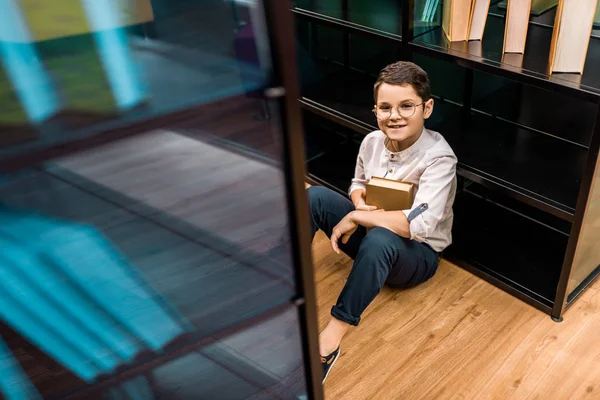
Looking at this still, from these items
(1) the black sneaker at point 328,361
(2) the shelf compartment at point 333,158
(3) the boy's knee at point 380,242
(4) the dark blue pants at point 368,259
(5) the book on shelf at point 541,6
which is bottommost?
(1) the black sneaker at point 328,361

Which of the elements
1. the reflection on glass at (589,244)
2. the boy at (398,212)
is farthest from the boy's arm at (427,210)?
the reflection on glass at (589,244)

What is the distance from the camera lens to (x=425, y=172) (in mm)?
1640

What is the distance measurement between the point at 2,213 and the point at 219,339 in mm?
338

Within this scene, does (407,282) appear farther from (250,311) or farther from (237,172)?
(237,172)

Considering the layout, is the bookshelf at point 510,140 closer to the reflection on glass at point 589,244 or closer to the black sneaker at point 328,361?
the reflection on glass at point 589,244

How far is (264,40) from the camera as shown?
2.05 ft

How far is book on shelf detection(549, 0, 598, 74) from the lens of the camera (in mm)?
1424

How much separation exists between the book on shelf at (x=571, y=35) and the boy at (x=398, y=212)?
34cm

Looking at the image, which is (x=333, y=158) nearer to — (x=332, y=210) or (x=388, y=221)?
(x=332, y=210)

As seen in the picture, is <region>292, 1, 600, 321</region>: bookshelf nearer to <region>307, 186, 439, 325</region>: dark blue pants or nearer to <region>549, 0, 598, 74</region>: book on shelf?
<region>549, 0, 598, 74</region>: book on shelf

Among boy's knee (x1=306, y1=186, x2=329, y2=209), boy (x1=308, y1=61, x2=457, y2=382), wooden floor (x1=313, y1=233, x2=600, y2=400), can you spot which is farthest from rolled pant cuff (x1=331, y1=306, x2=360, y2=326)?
boy's knee (x1=306, y1=186, x2=329, y2=209)

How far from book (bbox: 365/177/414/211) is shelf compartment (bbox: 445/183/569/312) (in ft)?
1.32

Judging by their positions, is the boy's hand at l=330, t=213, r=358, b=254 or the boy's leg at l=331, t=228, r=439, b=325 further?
the boy's hand at l=330, t=213, r=358, b=254

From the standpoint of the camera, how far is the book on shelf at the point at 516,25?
1.57 metres
